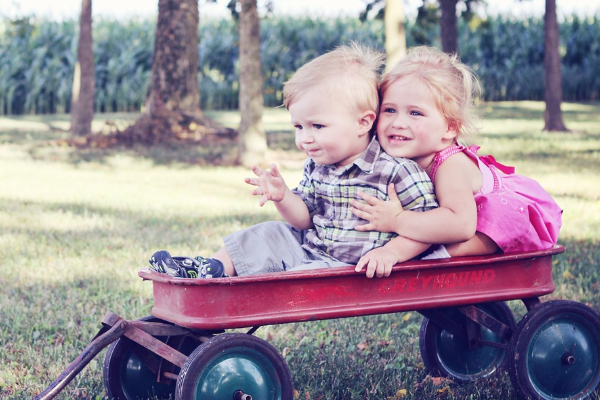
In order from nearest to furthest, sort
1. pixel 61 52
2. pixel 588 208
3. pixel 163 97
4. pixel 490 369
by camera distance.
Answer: pixel 490 369 → pixel 588 208 → pixel 163 97 → pixel 61 52

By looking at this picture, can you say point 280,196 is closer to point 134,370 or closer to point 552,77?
point 134,370

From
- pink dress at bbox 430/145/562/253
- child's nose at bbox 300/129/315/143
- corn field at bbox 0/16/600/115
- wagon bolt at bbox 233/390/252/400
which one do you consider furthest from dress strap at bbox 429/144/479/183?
corn field at bbox 0/16/600/115

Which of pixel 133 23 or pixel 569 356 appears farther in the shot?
pixel 133 23

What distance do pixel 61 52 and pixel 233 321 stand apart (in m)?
22.4

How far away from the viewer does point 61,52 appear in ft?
77.2

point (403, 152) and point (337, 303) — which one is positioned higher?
point (403, 152)

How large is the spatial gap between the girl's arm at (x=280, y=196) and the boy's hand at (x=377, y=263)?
0.47 metres

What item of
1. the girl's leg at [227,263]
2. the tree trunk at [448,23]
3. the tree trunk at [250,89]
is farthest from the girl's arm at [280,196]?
the tree trunk at [448,23]

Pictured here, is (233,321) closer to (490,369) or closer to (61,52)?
(490,369)

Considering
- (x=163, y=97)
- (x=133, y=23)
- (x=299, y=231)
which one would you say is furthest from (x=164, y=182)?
(x=133, y=23)

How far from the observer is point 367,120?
3260 mm

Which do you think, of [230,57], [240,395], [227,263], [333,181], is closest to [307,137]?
[333,181]

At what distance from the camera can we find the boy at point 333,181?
313cm

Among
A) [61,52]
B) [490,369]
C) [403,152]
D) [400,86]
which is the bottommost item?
[490,369]
